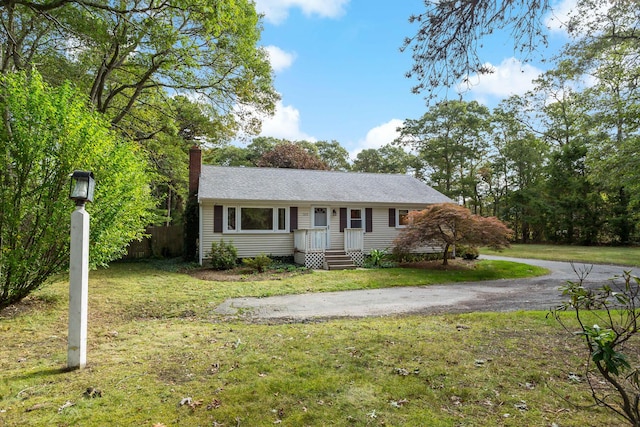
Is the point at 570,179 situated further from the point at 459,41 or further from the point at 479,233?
the point at 459,41

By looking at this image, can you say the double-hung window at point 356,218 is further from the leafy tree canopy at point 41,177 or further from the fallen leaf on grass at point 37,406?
the fallen leaf on grass at point 37,406

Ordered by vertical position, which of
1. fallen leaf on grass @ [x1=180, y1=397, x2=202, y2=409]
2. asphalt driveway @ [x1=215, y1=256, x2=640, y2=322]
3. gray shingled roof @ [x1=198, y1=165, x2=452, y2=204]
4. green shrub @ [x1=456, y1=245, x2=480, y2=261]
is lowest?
asphalt driveway @ [x1=215, y1=256, x2=640, y2=322]

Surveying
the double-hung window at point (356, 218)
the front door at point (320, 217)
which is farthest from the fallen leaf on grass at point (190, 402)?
the double-hung window at point (356, 218)

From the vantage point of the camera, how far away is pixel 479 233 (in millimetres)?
12836

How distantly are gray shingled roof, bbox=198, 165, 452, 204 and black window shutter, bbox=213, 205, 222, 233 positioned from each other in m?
0.64

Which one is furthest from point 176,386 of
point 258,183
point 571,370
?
point 258,183

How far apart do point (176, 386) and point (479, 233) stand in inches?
471

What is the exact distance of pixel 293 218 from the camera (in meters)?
15.7

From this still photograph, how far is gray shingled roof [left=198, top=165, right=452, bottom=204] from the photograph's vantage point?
1515 centimetres

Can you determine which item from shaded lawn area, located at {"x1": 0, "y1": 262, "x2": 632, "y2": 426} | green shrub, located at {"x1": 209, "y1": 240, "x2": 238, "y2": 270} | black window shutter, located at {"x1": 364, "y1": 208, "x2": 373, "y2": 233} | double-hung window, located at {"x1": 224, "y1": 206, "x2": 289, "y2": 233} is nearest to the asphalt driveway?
shaded lawn area, located at {"x1": 0, "y1": 262, "x2": 632, "y2": 426}

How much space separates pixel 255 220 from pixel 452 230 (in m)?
8.23

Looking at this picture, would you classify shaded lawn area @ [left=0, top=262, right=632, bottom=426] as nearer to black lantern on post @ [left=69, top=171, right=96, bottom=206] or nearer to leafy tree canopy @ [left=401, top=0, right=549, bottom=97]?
black lantern on post @ [left=69, top=171, right=96, bottom=206]

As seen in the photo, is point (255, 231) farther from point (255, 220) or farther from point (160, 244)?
point (160, 244)

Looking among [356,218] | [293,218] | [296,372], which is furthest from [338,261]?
[296,372]
